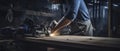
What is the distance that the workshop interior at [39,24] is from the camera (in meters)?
2.89

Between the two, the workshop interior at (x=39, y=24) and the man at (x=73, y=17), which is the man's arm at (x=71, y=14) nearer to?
the man at (x=73, y=17)

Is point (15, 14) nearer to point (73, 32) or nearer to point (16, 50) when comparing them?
point (73, 32)

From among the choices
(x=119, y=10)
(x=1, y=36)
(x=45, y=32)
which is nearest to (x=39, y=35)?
(x=45, y=32)

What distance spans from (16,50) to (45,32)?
706 mm

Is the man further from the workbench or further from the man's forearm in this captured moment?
the workbench

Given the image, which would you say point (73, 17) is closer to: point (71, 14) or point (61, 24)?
point (71, 14)

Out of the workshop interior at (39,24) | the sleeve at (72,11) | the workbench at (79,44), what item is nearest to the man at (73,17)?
the sleeve at (72,11)

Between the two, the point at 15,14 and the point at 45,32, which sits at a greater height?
the point at 15,14

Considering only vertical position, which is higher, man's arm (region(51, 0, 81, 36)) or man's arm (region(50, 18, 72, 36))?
man's arm (region(51, 0, 81, 36))

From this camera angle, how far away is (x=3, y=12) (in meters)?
4.89

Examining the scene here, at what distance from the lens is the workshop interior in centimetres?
289

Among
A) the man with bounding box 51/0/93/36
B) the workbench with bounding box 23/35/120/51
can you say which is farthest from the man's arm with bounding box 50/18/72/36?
the workbench with bounding box 23/35/120/51

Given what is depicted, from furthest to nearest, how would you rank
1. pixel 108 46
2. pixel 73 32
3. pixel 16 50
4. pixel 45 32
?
1. pixel 73 32
2. pixel 45 32
3. pixel 16 50
4. pixel 108 46

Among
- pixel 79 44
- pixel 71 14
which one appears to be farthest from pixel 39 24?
pixel 79 44
